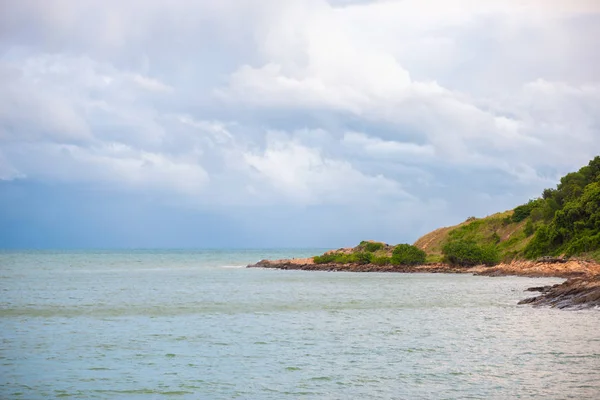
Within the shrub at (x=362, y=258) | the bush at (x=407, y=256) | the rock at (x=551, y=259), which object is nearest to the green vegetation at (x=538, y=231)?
the rock at (x=551, y=259)

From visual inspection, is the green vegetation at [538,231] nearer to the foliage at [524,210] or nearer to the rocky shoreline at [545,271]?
the foliage at [524,210]

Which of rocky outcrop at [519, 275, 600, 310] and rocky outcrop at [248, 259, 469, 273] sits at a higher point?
rocky outcrop at [248, 259, 469, 273]

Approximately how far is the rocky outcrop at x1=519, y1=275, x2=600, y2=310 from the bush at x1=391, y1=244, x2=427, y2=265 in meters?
59.7

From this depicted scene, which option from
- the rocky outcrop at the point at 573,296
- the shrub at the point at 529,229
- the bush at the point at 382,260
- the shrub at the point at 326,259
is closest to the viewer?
the rocky outcrop at the point at 573,296

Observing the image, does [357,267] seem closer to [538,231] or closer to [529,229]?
[529,229]

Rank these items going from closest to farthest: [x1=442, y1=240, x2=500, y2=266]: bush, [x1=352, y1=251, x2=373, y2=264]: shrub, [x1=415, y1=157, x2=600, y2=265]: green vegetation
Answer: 1. [x1=415, y1=157, x2=600, y2=265]: green vegetation
2. [x1=442, y1=240, x2=500, y2=266]: bush
3. [x1=352, y1=251, x2=373, y2=264]: shrub

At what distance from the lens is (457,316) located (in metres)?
47.8

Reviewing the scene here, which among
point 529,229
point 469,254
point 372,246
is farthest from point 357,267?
point 529,229

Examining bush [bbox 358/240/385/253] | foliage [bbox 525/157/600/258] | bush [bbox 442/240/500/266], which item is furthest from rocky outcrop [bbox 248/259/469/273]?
foliage [bbox 525/157/600/258]

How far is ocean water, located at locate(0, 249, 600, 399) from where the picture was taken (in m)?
26.0

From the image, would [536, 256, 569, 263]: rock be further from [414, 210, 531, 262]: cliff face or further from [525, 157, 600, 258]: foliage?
[414, 210, 531, 262]: cliff face

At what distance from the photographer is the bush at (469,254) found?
353ft

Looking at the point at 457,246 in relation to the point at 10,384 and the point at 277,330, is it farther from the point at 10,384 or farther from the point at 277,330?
the point at 10,384

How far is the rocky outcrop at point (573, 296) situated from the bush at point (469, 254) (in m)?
51.0
